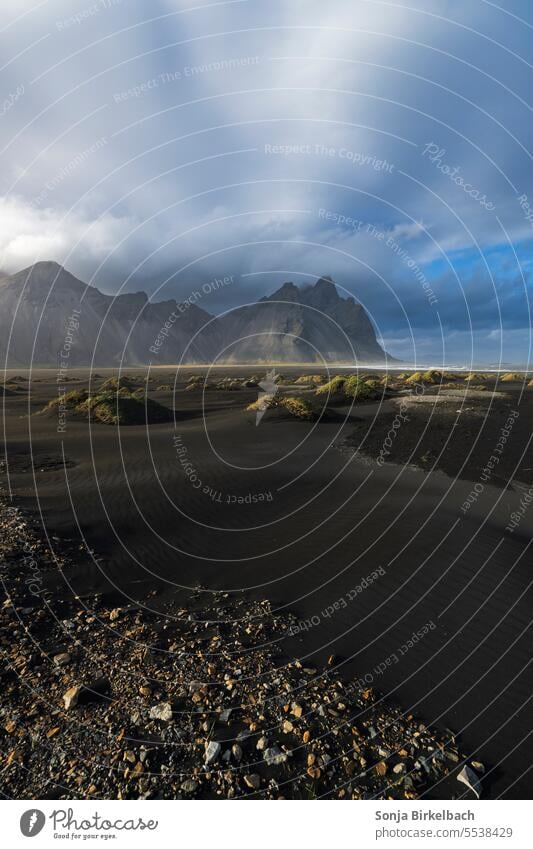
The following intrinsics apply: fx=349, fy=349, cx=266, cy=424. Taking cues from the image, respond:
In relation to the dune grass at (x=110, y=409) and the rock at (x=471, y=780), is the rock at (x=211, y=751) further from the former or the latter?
the dune grass at (x=110, y=409)

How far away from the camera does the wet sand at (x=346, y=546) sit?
6652 millimetres

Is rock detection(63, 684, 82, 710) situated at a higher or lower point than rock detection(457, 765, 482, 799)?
lower

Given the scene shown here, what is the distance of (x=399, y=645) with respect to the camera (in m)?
7.43

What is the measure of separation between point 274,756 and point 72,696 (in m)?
3.38

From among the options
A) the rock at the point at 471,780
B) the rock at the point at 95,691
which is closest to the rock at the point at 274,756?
the rock at the point at 471,780

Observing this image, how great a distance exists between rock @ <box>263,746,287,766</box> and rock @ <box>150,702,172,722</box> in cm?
160

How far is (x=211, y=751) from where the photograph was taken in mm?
4930

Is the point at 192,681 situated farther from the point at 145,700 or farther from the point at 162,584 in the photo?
the point at 162,584
